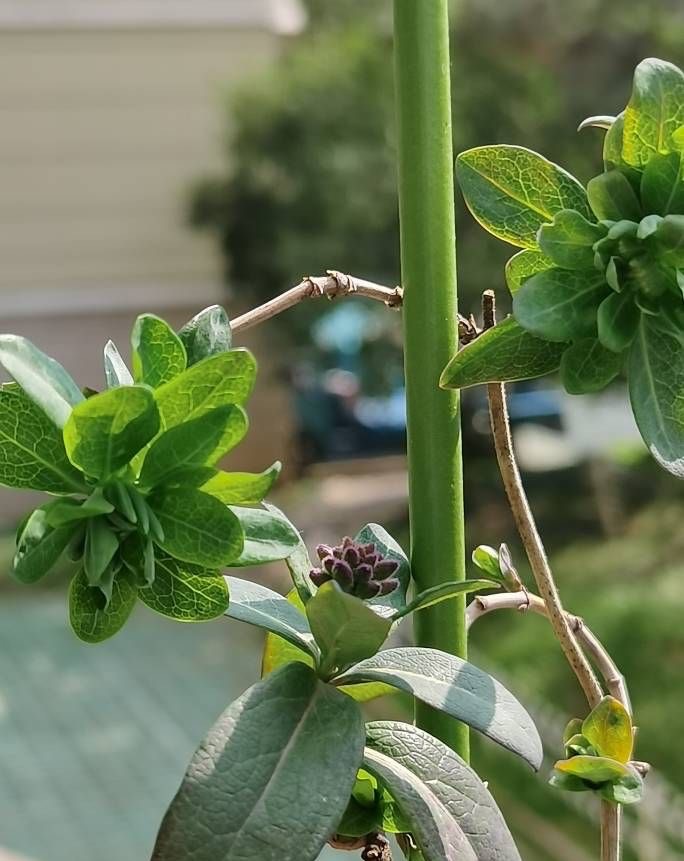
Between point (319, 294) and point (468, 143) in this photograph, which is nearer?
point (319, 294)

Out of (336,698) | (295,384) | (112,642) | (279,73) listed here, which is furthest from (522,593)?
(295,384)

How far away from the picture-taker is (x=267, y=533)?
0.29 m

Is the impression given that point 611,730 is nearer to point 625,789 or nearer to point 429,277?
point 625,789

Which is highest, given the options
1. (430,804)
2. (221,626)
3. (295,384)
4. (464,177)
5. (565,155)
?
(565,155)

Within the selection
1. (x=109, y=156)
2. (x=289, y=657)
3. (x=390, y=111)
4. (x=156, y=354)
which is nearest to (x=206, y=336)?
(x=156, y=354)

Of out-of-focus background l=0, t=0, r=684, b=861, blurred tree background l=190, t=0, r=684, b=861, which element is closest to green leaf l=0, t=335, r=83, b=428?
out-of-focus background l=0, t=0, r=684, b=861

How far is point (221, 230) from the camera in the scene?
17.1 ft

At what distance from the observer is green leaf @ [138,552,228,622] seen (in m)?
0.29

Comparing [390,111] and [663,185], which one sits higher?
[390,111]

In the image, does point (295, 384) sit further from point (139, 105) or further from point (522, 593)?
point (522, 593)

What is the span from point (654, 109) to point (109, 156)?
572 centimetres

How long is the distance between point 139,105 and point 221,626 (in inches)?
110

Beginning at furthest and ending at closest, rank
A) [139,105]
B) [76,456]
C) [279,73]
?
[139,105] < [279,73] < [76,456]

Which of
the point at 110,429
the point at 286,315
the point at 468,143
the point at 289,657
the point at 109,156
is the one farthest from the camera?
the point at 109,156
